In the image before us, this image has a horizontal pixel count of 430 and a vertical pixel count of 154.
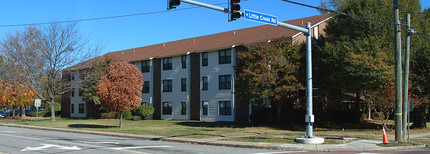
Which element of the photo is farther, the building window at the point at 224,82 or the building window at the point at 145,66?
the building window at the point at 145,66

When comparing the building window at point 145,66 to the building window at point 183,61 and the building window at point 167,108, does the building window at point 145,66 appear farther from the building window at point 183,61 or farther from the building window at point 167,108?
the building window at point 183,61

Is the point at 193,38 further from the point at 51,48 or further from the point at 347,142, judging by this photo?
the point at 347,142

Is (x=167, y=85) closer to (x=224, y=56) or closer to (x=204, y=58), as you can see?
(x=204, y=58)

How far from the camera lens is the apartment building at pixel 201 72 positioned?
36.9m

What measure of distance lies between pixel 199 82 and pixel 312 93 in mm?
24199

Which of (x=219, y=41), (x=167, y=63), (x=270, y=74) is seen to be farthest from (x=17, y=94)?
(x=270, y=74)

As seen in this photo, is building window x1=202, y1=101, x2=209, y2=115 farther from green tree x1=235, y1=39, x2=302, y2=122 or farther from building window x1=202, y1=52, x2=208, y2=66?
green tree x1=235, y1=39, x2=302, y2=122

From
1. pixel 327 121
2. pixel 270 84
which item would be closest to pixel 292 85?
pixel 270 84

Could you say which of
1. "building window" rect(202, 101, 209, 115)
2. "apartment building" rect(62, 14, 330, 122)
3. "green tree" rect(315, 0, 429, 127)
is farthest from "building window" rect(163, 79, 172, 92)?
"green tree" rect(315, 0, 429, 127)

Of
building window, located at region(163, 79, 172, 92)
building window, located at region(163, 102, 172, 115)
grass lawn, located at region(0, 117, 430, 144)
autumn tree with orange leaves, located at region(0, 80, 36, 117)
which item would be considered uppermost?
building window, located at region(163, 79, 172, 92)

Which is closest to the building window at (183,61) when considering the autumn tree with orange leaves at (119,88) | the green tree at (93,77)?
the green tree at (93,77)

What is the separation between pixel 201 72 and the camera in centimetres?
4034

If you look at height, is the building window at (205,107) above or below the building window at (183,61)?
below

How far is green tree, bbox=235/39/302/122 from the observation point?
2692 centimetres
